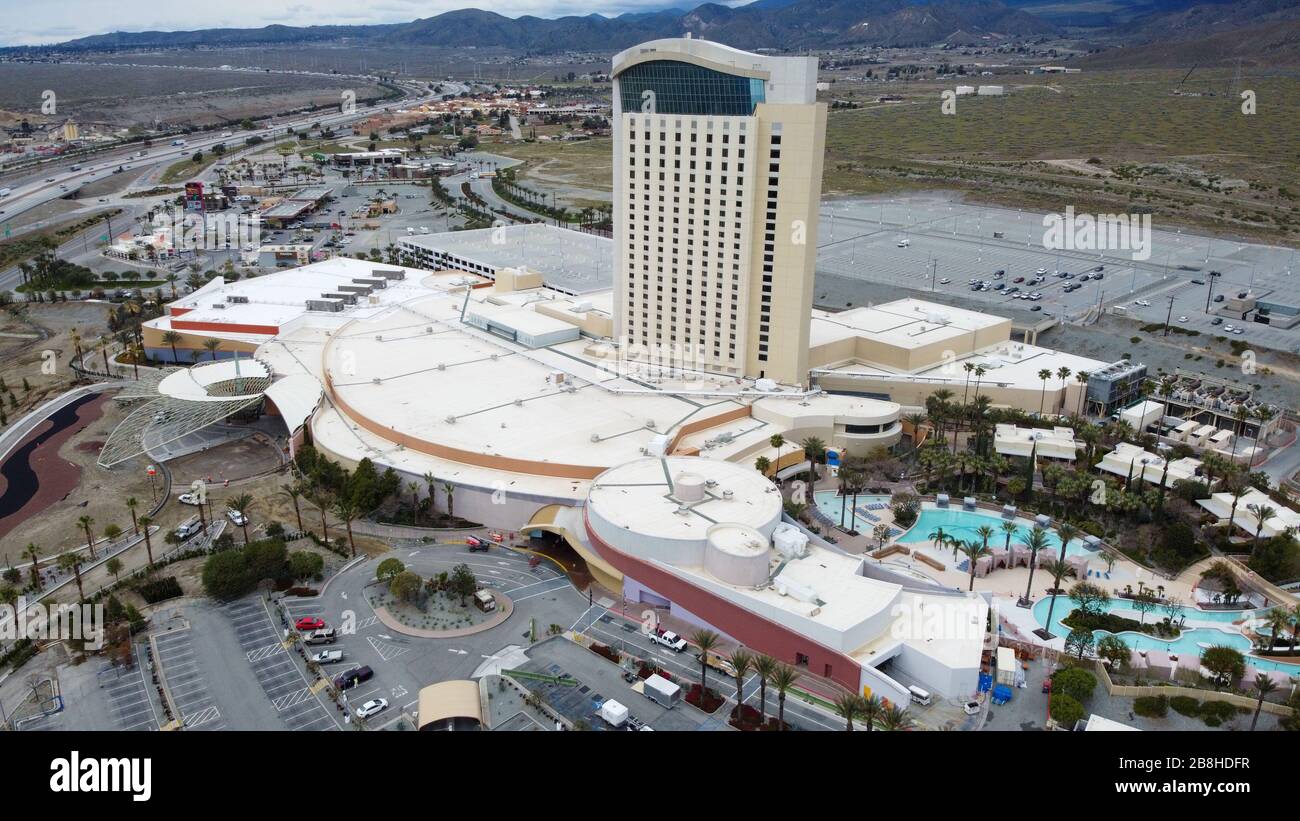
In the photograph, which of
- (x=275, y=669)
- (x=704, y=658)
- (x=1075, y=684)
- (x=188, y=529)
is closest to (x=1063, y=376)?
(x=1075, y=684)

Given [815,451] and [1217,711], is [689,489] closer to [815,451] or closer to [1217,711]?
[815,451]

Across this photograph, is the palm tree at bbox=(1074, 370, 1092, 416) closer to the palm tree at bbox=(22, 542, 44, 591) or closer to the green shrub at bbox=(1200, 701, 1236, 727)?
the green shrub at bbox=(1200, 701, 1236, 727)

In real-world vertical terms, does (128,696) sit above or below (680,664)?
above

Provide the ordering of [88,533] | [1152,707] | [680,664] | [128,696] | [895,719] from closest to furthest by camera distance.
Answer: [895,719], [1152,707], [128,696], [680,664], [88,533]

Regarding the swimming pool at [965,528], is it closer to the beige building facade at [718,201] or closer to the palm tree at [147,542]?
the beige building facade at [718,201]

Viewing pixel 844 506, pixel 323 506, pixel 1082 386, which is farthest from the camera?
pixel 1082 386

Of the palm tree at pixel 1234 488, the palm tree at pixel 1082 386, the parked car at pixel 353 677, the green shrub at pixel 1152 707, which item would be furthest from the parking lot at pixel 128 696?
the palm tree at pixel 1082 386

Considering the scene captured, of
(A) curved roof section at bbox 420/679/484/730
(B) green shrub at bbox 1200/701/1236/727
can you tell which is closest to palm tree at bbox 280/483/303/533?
(A) curved roof section at bbox 420/679/484/730
